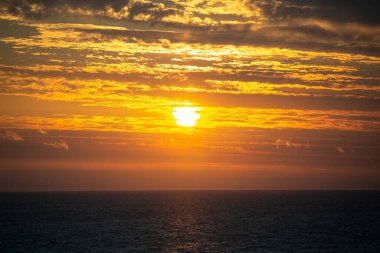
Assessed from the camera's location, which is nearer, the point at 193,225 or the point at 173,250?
the point at 173,250

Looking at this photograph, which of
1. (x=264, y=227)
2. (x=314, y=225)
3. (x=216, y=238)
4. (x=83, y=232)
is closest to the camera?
(x=216, y=238)

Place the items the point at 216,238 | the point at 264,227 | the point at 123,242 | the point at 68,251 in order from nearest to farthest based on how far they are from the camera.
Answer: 1. the point at 68,251
2. the point at 123,242
3. the point at 216,238
4. the point at 264,227

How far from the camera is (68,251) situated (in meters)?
78.6

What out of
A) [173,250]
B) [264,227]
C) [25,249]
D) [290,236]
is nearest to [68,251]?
[25,249]

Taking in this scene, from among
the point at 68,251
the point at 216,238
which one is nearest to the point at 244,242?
the point at 216,238

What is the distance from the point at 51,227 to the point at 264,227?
50.5 m

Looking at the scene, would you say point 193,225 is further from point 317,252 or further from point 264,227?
point 317,252

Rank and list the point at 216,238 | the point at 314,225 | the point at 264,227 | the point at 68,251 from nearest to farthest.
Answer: the point at 68,251 < the point at 216,238 < the point at 264,227 < the point at 314,225

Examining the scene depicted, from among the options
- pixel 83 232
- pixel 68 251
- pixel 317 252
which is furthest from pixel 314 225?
pixel 68 251

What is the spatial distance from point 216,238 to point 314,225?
42.9m

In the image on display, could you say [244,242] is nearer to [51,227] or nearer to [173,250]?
[173,250]

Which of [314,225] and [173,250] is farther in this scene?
[314,225]

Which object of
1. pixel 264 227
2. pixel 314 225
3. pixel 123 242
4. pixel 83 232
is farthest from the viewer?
pixel 314 225

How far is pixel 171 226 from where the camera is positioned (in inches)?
4815
